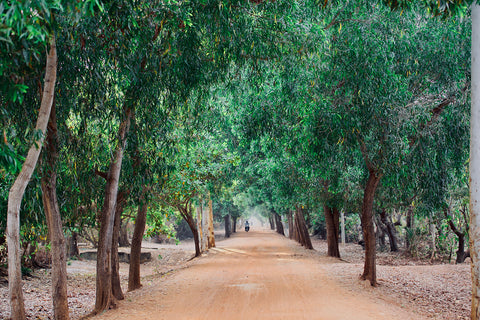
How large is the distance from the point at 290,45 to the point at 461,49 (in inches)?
172

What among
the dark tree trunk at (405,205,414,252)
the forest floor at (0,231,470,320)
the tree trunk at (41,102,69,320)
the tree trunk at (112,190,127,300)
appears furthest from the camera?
the dark tree trunk at (405,205,414,252)

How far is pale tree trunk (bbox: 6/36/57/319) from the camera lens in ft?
22.0

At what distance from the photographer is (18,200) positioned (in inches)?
266

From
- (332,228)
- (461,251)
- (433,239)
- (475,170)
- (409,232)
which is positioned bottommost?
(461,251)

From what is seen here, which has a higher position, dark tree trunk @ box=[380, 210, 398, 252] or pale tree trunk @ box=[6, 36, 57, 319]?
pale tree trunk @ box=[6, 36, 57, 319]

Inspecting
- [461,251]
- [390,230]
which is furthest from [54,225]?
[390,230]

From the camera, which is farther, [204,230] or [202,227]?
[202,227]

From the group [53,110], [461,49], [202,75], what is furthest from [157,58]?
[461,49]

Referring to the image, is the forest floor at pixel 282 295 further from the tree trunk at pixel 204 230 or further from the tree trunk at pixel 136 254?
the tree trunk at pixel 204 230

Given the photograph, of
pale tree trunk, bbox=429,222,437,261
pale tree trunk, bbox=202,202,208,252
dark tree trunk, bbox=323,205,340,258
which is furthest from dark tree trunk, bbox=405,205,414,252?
pale tree trunk, bbox=202,202,208,252

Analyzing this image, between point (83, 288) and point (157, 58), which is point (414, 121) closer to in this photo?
point (157, 58)

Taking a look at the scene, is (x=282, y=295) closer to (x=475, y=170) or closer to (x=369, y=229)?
(x=369, y=229)

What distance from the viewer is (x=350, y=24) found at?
33.8ft

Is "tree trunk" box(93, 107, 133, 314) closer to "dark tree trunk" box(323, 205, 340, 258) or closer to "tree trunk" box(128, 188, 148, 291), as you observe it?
"tree trunk" box(128, 188, 148, 291)
